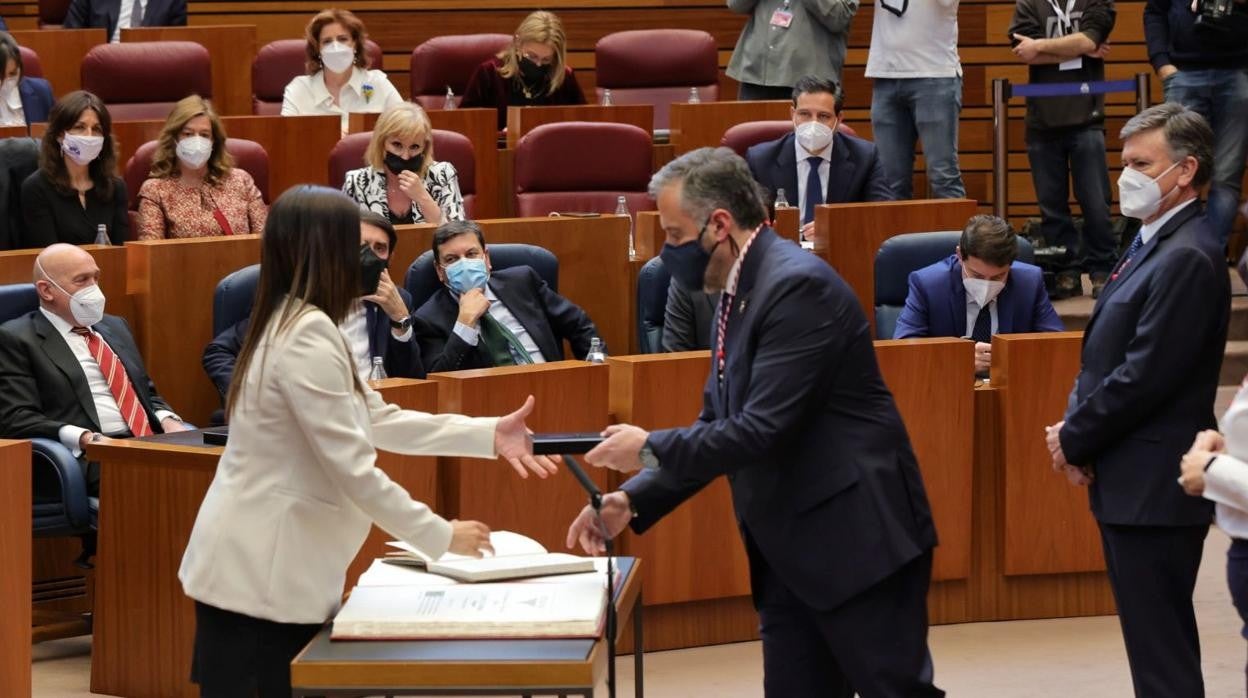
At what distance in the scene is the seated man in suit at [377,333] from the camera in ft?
12.9

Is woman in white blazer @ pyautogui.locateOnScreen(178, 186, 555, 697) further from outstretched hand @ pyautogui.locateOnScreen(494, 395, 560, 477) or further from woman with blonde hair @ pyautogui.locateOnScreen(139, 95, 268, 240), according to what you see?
woman with blonde hair @ pyautogui.locateOnScreen(139, 95, 268, 240)

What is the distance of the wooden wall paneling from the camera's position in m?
3.46

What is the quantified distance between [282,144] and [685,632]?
2405mm

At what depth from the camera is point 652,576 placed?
3.75 meters

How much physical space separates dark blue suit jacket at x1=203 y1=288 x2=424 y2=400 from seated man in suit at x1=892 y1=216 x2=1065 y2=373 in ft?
3.86

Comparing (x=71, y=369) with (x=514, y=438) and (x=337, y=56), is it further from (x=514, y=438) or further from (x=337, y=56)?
(x=337, y=56)

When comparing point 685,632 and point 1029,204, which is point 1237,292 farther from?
point 685,632

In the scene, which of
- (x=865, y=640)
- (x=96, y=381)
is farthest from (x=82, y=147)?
(x=865, y=640)

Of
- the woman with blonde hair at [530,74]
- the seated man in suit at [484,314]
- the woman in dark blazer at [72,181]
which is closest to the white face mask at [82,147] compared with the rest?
the woman in dark blazer at [72,181]

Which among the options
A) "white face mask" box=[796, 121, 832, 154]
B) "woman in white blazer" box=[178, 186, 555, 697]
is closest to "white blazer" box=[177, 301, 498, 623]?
"woman in white blazer" box=[178, 186, 555, 697]

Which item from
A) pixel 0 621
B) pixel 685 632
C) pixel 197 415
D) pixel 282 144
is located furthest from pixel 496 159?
pixel 0 621

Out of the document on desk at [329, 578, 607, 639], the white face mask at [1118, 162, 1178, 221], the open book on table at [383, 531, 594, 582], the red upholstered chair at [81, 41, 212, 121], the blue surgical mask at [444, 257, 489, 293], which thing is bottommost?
the document on desk at [329, 578, 607, 639]

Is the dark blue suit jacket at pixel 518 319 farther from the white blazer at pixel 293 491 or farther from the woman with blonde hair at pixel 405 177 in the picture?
the white blazer at pixel 293 491

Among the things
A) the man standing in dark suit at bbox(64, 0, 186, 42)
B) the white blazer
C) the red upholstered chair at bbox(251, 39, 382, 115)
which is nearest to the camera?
the white blazer
